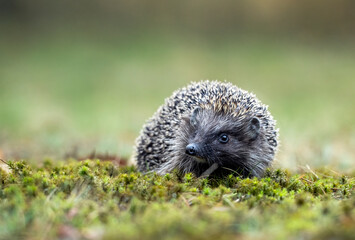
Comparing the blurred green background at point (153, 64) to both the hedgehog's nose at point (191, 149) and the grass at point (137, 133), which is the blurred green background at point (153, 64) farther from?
the hedgehog's nose at point (191, 149)

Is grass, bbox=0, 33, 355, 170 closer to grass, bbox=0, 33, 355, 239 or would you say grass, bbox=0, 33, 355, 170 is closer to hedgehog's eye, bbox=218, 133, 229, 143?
grass, bbox=0, 33, 355, 239

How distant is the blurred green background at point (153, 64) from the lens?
46.1 feet

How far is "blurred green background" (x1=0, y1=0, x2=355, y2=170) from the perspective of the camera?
1405 centimetres

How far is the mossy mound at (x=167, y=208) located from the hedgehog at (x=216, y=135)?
67 centimetres

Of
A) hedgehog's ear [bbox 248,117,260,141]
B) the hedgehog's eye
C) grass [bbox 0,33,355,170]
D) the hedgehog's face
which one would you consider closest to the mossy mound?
the hedgehog's face

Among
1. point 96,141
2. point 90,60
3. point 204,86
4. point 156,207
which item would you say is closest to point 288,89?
point 90,60

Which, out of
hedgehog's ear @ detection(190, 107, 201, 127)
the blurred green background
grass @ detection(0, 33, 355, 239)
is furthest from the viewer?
the blurred green background

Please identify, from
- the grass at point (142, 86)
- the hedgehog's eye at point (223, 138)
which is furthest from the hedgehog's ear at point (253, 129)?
the grass at point (142, 86)

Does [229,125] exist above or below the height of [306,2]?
below

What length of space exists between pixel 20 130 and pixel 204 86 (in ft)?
26.1

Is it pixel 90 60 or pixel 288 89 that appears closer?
pixel 288 89

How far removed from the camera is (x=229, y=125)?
22.7ft

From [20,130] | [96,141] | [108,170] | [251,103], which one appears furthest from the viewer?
[20,130]

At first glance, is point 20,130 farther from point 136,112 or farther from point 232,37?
point 232,37
